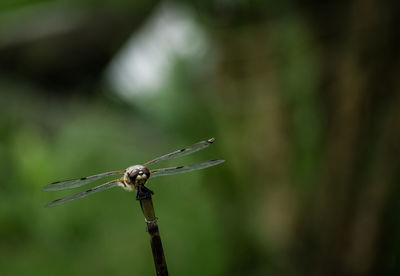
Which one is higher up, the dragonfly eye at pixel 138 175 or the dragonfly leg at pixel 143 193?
the dragonfly eye at pixel 138 175

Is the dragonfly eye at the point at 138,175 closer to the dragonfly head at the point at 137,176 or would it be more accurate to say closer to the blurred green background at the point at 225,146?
the dragonfly head at the point at 137,176

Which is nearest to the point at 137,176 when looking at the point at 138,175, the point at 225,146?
the point at 138,175

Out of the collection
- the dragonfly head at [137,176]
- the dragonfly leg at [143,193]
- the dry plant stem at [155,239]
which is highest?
the dragonfly head at [137,176]

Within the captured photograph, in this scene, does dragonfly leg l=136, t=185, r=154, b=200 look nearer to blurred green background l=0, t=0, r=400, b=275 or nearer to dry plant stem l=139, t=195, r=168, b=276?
dry plant stem l=139, t=195, r=168, b=276

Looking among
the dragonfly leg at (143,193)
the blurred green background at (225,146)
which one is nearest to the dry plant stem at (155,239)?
the dragonfly leg at (143,193)

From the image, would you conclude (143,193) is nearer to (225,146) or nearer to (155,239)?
(155,239)

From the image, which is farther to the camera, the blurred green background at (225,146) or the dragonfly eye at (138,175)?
the blurred green background at (225,146)

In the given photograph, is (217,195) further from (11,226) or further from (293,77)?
(11,226)

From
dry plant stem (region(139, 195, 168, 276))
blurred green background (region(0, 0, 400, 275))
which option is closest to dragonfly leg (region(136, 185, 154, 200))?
dry plant stem (region(139, 195, 168, 276))
